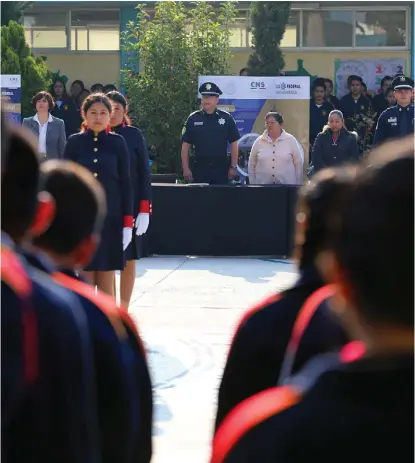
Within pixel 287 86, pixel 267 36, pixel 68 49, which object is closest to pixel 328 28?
pixel 267 36

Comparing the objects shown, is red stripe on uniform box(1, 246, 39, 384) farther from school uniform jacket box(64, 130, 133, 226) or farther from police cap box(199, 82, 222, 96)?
police cap box(199, 82, 222, 96)

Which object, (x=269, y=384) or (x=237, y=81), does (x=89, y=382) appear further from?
(x=237, y=81)

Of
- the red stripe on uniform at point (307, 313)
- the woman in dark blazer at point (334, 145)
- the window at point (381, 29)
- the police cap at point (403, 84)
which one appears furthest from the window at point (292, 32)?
the red stripe on uniform at point (307, 313)

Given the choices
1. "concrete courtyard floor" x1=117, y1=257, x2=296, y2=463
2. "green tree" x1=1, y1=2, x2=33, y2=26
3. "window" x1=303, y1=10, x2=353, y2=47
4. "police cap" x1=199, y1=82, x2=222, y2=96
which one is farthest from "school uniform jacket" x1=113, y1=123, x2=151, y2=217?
"window" x1=303, y1=10, x2=353, y2=47

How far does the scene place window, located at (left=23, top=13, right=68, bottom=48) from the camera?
22.6 meters

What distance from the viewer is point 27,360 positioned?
148 cm

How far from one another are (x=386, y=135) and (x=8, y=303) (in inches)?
387

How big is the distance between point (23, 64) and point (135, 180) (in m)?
10.4

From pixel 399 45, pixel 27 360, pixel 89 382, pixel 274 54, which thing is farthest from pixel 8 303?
pixel 399 45

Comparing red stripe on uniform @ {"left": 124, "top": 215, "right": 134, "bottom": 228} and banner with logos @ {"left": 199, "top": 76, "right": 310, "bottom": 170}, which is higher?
banner with logos @ {"left": 199, "top": 76, "right": 310, "bottom": 170}

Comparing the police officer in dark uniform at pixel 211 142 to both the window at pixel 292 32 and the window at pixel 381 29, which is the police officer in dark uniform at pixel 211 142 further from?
the window at pixel 381 29

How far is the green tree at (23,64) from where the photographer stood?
640 inches

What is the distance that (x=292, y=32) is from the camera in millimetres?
22031

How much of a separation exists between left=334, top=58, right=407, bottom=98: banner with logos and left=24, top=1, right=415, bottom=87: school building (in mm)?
135
